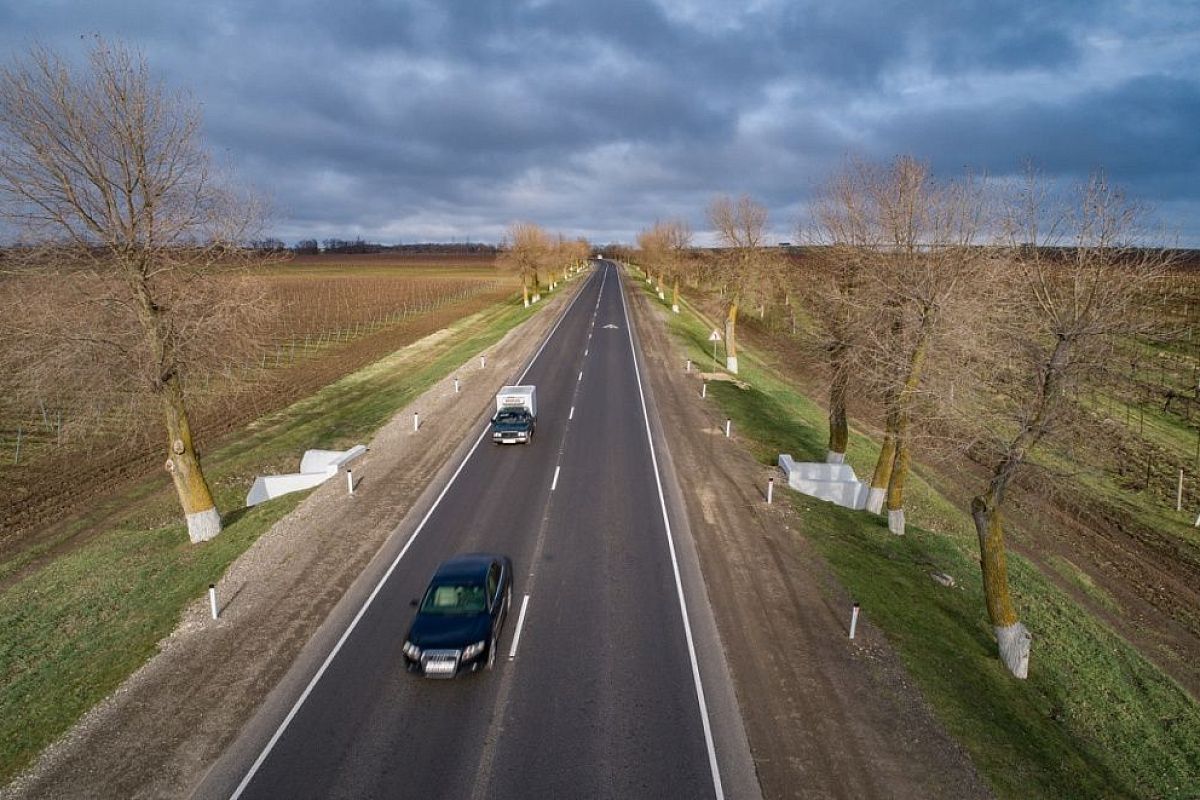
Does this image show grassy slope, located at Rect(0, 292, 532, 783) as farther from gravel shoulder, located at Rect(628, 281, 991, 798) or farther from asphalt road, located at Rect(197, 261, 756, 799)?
gravel shoulder, located at Rect(628, 281, 991, 798)

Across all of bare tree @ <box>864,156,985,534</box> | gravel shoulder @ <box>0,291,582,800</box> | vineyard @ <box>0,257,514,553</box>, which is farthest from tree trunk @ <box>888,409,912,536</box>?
vineyard @ <box>0,257,514,553</box>

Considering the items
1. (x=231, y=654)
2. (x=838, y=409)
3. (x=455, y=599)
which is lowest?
(x=231, y=654)

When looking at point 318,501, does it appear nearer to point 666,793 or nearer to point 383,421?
point 383,421

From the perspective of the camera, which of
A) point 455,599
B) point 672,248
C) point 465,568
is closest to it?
point 455,599

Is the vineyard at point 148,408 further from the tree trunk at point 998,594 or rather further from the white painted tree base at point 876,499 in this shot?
the white painted tree base at point 876,499

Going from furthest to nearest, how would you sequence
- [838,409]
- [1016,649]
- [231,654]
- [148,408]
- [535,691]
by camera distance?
[838,409], [148,408], [1016,649], [231,654], [535,691]

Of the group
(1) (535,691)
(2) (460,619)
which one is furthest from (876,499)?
(2) (460,619)

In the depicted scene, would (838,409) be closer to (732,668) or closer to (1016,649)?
(1016,649)
